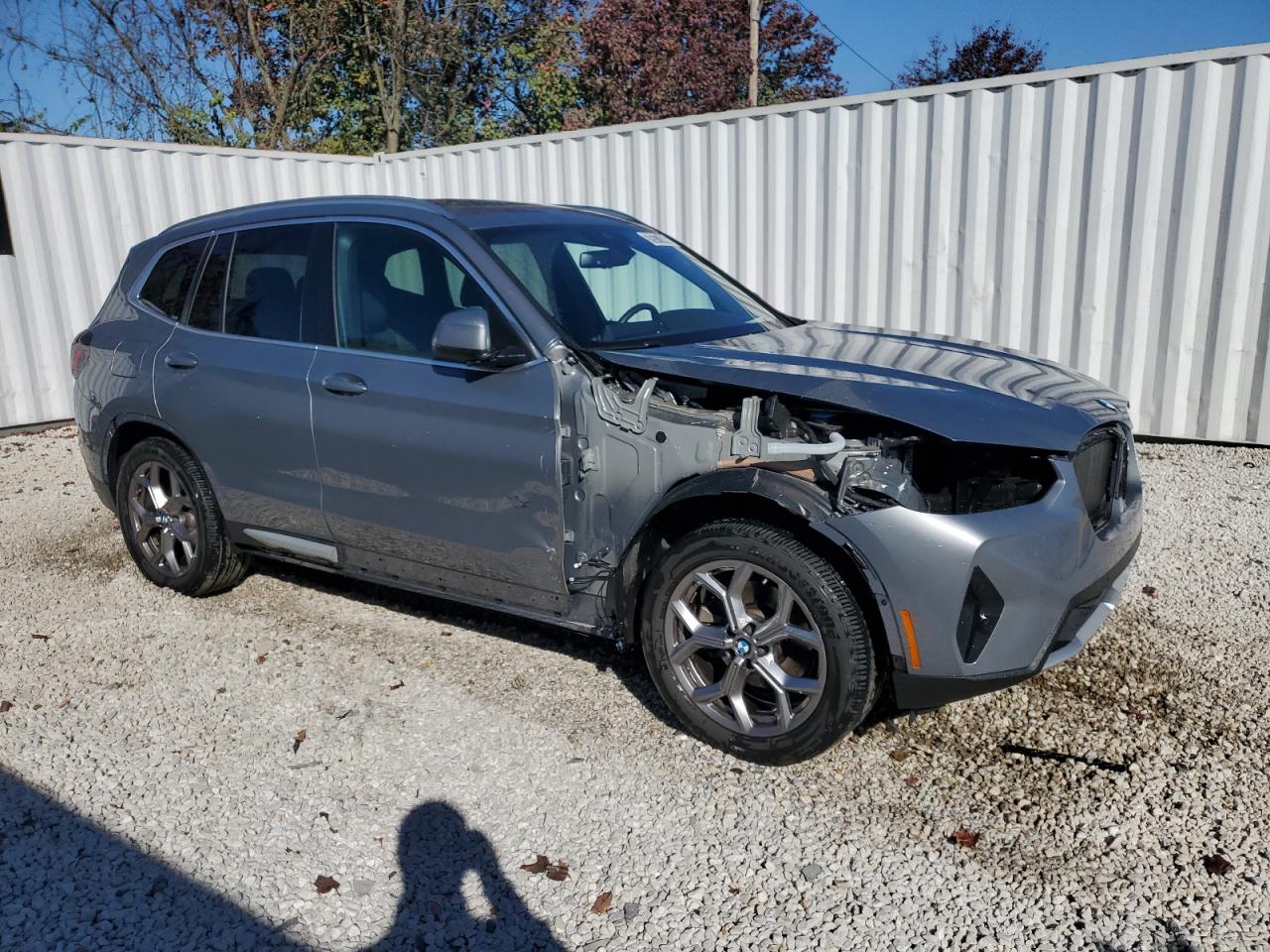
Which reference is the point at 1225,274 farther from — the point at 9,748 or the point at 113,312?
the point at 9,748

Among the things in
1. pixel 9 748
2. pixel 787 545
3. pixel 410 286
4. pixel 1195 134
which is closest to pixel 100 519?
pixel 9 748

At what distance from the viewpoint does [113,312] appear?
5.36 m

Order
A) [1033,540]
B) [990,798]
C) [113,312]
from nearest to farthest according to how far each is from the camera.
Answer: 1. [1033,540]
2. [990,798]
3. [113,312]

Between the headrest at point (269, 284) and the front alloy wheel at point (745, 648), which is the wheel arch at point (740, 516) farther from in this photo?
the headrest at point (269, 284)

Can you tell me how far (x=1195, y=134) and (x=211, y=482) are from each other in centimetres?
702

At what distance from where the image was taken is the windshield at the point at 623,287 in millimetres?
3955

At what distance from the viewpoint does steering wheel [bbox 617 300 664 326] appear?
4074 mm

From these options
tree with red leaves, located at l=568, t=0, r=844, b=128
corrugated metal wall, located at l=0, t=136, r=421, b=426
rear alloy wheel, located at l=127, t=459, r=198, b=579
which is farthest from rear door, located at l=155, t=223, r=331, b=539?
tree with red leaves, located at l=568, t=0, r=844, b=128

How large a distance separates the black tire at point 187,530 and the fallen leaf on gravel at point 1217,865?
4354mm

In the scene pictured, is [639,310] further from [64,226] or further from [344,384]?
[64,226]

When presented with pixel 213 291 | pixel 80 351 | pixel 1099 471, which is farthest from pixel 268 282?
pixel 1099 471

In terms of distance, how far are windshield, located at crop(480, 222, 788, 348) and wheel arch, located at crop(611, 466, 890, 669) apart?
744 millimetres

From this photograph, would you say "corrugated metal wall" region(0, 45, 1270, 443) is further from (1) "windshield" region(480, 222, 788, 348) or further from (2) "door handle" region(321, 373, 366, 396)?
(2) "door handle" region(321, 373, 366, 396)

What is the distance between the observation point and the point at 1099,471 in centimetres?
351
